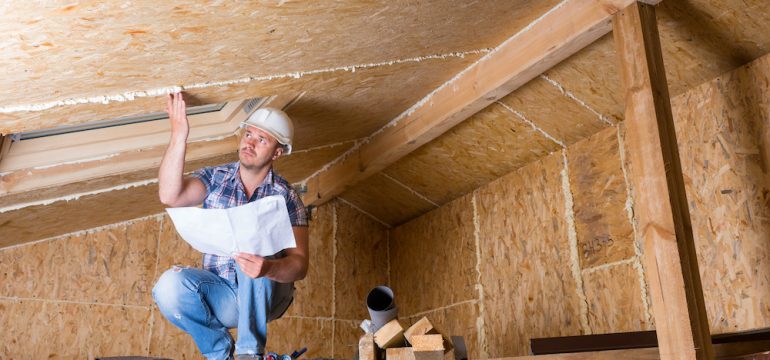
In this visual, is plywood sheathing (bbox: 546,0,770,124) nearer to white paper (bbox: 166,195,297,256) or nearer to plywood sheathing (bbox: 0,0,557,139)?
plywood sheathing (bbox: 0,0,557,139)

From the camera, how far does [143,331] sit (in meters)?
4.80

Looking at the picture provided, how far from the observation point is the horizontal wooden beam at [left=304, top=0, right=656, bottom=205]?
311 centimetres

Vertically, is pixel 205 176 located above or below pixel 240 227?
above

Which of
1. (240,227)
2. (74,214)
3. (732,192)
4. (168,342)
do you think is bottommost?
(168,342)

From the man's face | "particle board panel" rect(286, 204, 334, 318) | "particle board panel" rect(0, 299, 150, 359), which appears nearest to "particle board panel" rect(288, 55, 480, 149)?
the man's face

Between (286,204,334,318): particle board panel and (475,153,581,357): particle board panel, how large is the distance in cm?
136

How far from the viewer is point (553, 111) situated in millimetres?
4164

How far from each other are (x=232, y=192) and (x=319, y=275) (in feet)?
8.56

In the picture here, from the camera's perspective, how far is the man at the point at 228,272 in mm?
2902

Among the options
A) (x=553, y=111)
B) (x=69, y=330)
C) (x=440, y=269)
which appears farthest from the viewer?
(x=440, y=269)

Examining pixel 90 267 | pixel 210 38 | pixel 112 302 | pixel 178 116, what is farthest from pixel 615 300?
pixel 90 267

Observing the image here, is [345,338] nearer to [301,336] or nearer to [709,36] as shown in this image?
[301,336]

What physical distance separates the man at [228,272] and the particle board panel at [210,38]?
348 mm

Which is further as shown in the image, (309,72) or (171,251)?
(171,251)
